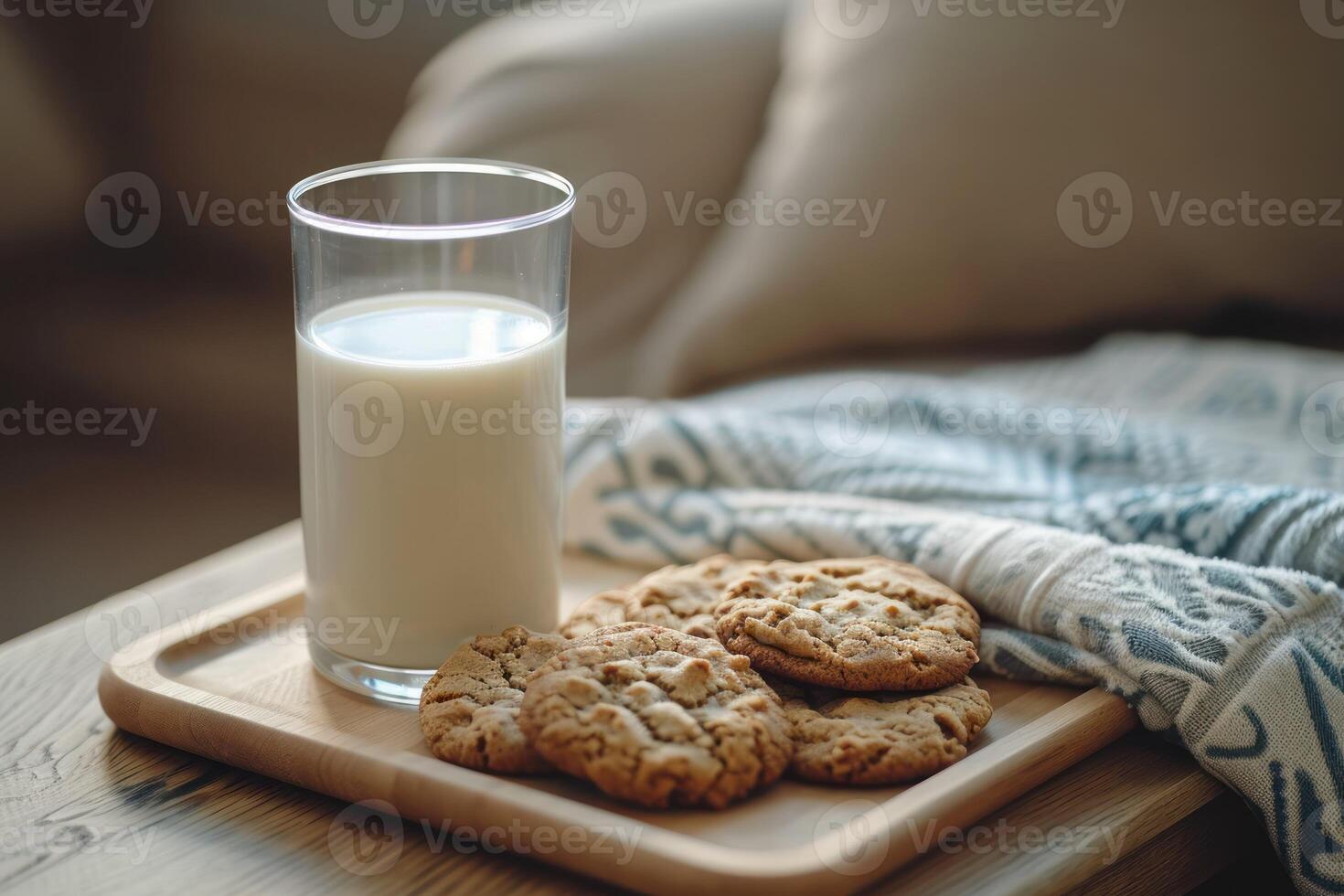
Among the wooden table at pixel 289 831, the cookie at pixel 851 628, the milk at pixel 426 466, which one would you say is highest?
the milk at pixel 426 466

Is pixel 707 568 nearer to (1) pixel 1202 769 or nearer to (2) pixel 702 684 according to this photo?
(2) pixel 702 684

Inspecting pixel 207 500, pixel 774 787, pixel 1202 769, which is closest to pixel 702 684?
pixel 774 787

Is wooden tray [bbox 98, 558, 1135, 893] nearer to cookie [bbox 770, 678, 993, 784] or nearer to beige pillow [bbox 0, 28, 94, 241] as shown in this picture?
cookie [bbox 770, 678, 993, 784]

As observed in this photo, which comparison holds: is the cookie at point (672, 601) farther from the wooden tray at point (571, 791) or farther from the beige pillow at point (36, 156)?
the beige pillow at point (36, 156)

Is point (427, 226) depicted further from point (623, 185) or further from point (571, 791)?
point (623, 185)

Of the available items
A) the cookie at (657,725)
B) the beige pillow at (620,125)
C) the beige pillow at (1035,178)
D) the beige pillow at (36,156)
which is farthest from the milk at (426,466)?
the beige pillow at (36,156)

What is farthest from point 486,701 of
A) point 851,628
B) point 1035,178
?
point 1035,178

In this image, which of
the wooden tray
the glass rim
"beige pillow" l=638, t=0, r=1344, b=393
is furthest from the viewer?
"beige pillow" l=638, t=0, r=1344, b=393

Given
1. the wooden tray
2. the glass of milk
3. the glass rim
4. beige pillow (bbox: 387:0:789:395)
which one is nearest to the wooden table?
the wooden tray
